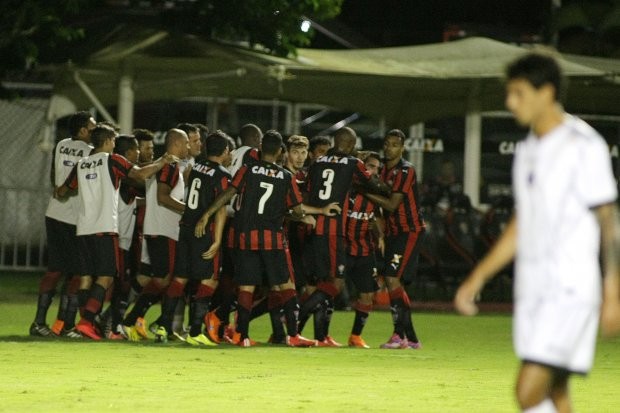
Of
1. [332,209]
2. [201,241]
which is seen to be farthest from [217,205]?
[332,209]

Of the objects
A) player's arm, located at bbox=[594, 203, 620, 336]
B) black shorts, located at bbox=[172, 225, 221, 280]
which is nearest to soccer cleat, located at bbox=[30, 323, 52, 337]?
black shorts, located at bbox=[172, 225, 221, 280]

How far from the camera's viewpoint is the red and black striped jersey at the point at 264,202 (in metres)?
13.8

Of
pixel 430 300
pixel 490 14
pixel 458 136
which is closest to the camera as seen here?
pixel 430 300

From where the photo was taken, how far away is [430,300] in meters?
22.7

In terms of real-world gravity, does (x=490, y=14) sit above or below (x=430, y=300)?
above

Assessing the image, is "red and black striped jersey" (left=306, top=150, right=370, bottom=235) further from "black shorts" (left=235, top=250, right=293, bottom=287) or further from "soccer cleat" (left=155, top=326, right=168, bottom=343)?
"soccer cleat" (left=155, top=326, right=168, bottom=343)

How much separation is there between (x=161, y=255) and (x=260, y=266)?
1.10 meters

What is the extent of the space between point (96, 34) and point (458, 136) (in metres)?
11.8

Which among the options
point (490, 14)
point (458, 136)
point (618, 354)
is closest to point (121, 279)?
point (618, 354)

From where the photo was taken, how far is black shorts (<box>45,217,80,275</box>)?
14.8 m

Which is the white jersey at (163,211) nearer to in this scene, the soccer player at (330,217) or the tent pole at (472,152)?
the soccer player at (330,217)

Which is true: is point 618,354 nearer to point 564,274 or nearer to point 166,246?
point 166,246

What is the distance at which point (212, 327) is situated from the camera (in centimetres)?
1445

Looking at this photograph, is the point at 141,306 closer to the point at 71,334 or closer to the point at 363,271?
the point at 71,334
